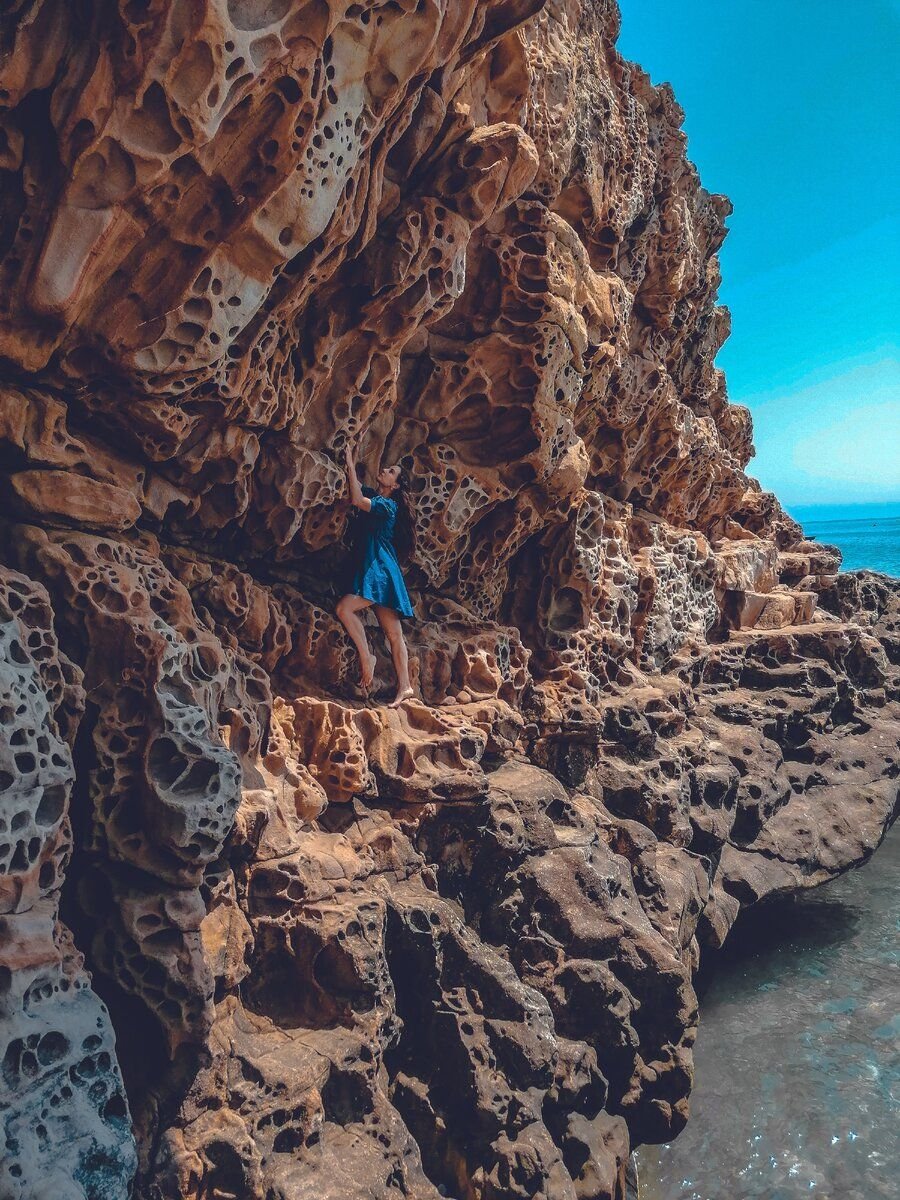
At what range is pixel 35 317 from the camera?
4785 millimetres

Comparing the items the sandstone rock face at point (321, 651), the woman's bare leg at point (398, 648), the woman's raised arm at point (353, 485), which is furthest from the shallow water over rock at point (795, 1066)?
the woman's raised arm at point (353, 485)

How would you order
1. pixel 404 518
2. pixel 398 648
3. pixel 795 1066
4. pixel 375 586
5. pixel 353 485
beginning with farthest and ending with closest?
pixel 404 518 → pixel 795 1066 → pixel 398 648 → pixel 375 586 → pixel 353 485

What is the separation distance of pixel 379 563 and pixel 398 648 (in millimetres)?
793

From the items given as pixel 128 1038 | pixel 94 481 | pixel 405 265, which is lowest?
pixel 128 1038

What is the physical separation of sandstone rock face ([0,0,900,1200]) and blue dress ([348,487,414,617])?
36cm

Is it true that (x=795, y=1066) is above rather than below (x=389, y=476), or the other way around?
below

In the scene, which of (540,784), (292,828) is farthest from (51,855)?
(540,784)

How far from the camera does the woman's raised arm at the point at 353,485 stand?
705cm

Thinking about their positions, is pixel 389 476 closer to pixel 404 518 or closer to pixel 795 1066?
pixel 404 518

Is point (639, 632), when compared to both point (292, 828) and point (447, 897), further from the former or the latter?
point (292, 828)

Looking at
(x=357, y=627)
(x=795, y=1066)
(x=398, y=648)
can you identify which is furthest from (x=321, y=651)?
(x=795, y=1066)

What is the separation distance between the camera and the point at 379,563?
23.7ft

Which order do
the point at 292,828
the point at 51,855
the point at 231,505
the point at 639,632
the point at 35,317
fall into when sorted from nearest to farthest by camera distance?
the point at 51,855 < the point at 35,317 < the point at 292,828 < the point at 231,505 < the point at 639,632

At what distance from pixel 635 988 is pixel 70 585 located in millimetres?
5489
